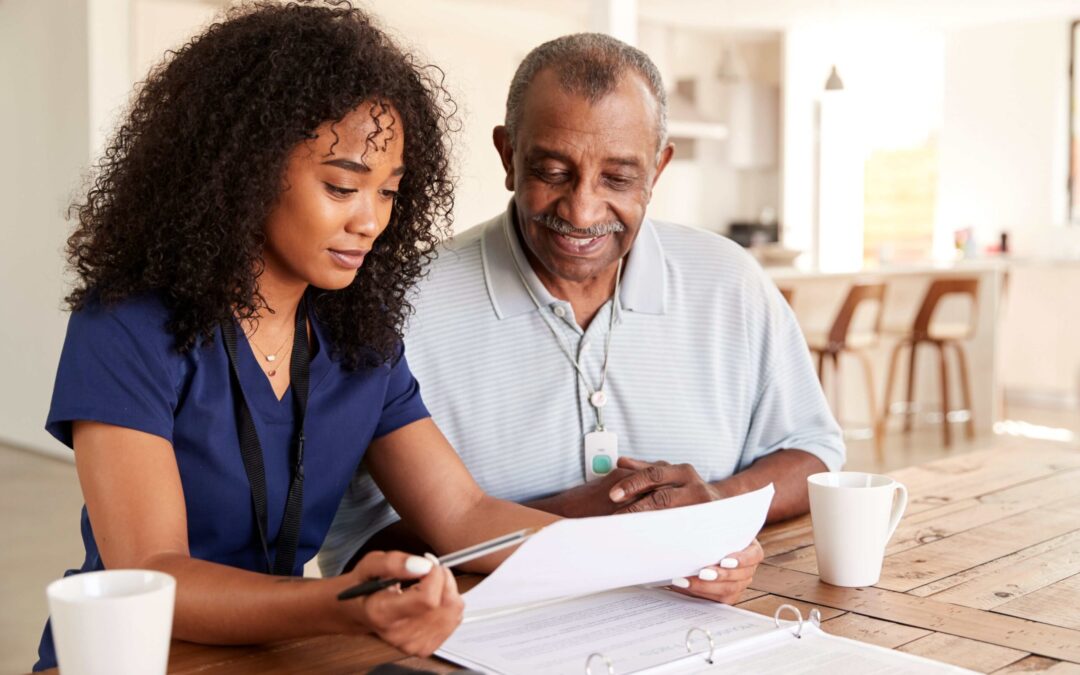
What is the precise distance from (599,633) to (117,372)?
22.0 inches

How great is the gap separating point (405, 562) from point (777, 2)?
325 inches

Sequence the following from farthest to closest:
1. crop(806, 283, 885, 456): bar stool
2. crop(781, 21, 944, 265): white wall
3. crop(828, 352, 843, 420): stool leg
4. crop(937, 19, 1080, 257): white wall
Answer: crop(781, 21, 944, 265): white wall, crop(937, 19, 1080, 257): white wall, crop(828, 352, 843, 420): stool leg, crop(806, 283, 885, 456): bar stool

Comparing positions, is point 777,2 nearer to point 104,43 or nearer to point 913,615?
point 104,43

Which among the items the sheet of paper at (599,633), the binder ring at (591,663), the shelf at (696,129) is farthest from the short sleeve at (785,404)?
the shelf at (696,129)

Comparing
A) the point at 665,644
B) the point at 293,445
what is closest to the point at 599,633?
the point at 665,644

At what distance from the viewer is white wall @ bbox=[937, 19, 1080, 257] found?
8398 mm

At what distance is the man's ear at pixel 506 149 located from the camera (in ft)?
6.17

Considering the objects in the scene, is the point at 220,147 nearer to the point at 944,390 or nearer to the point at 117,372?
the point at 117,372

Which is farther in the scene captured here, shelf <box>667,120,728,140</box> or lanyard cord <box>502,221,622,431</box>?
shelf <box>667,120,728,140</box>

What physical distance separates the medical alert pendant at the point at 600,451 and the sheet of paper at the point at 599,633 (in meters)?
0.52

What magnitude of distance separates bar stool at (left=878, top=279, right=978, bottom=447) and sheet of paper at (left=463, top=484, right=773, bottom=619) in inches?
224

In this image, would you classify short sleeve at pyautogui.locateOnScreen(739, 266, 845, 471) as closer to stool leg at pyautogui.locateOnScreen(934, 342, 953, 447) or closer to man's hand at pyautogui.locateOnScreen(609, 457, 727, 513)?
man's hand at pyautogui.locateOnScreen(609, 457, 727, 513)

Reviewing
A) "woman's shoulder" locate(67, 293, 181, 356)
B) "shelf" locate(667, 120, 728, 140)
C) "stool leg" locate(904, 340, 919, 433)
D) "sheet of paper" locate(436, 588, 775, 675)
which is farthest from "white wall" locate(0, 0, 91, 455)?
"sheet of paper" locate(436, 588, 775, 675)

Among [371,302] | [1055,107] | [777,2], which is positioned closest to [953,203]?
[1055,107]
